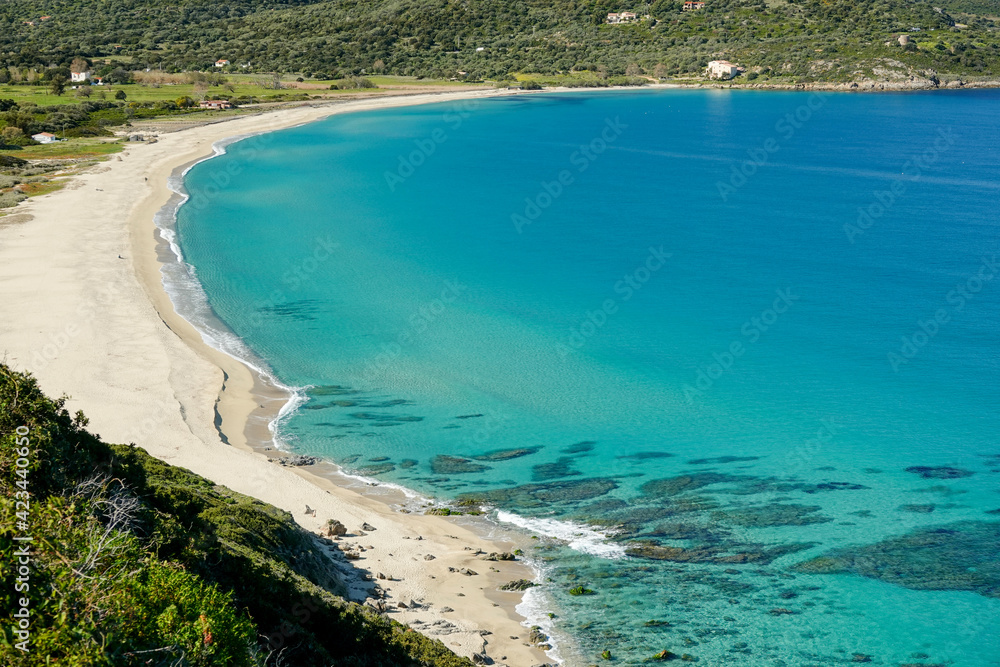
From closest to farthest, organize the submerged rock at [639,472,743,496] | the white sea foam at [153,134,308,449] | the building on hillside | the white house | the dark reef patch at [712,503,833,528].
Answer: the dark reef patch at [712,503,833,528] < the submerged rock at [639,472,743,496] < the white sea foam at [153,134,308,449] < the white house < the building on hillside

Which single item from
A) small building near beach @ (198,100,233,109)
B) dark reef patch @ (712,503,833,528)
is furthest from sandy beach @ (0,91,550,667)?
small building near beach @ (198,100,233,109)

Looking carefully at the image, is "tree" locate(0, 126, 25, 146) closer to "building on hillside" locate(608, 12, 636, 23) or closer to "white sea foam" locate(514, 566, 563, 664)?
"white sea foam" locate(514, 566, 563, 664)

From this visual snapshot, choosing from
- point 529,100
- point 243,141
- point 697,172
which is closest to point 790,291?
point 697,172

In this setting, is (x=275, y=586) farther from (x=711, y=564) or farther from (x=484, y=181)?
(x=484, y=181)

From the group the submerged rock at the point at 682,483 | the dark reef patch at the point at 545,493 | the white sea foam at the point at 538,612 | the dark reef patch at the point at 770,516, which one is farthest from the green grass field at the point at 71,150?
the dark reef patch at the point at 770,516

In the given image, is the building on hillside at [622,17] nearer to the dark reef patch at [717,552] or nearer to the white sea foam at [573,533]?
the white sea foam at [573,533]

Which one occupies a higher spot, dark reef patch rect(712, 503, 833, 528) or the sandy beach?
the sandy beach

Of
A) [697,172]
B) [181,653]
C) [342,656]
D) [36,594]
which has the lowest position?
[697,172]

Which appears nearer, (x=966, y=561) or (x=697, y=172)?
(x=966, y=561)
